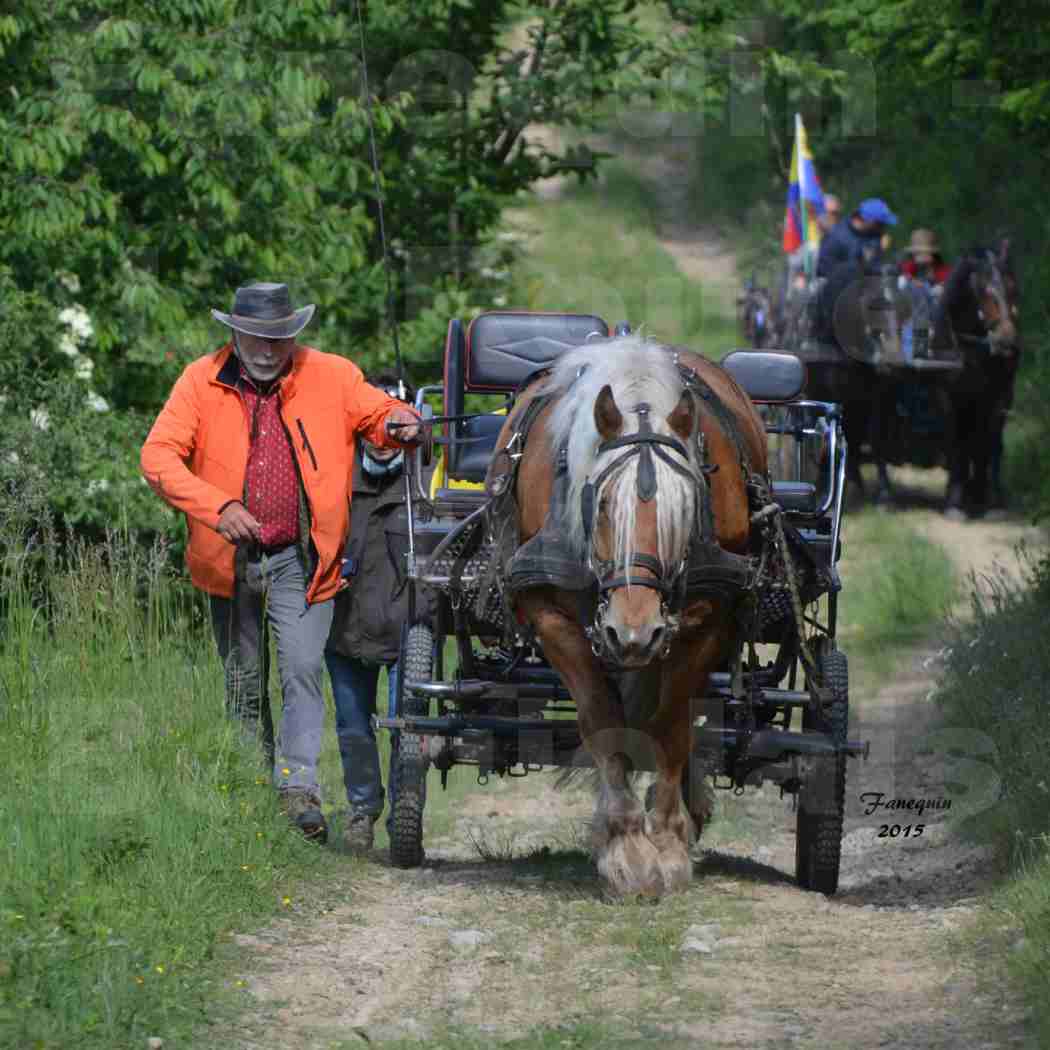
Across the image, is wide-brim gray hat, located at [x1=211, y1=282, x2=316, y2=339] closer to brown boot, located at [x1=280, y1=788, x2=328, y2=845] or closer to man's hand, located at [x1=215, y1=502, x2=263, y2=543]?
man's hand, located at [x1=215, y1=502, x2=263, y2=543]

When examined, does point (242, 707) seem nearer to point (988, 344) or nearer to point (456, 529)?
point (456, 529)

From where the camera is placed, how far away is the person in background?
8047 mm

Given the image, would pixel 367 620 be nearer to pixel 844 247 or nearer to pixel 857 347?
pixel 857 347

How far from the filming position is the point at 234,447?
743 cm

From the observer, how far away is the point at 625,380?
6742 millimetres

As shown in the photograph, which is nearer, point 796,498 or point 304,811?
point 304,811

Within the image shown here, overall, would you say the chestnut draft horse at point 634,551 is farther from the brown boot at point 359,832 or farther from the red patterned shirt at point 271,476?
the brown boot at point 359,832

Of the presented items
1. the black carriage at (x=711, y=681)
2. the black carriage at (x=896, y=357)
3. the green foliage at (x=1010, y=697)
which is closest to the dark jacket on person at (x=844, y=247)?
the black carriage at (x=896, y=357)

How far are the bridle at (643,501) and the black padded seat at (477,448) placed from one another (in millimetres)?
1747

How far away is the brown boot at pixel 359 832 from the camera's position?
8.11m

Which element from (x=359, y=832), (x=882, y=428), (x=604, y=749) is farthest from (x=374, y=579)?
(x=882, y=428)

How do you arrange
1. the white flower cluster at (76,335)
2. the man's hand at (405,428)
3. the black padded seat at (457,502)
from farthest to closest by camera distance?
the white flower cluster at (76,335)
the black padded seat at (457,502)
the man's hand at (405,428)

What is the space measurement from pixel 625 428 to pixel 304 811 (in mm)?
1779

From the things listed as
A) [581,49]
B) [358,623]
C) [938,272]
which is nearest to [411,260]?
[581,49]
